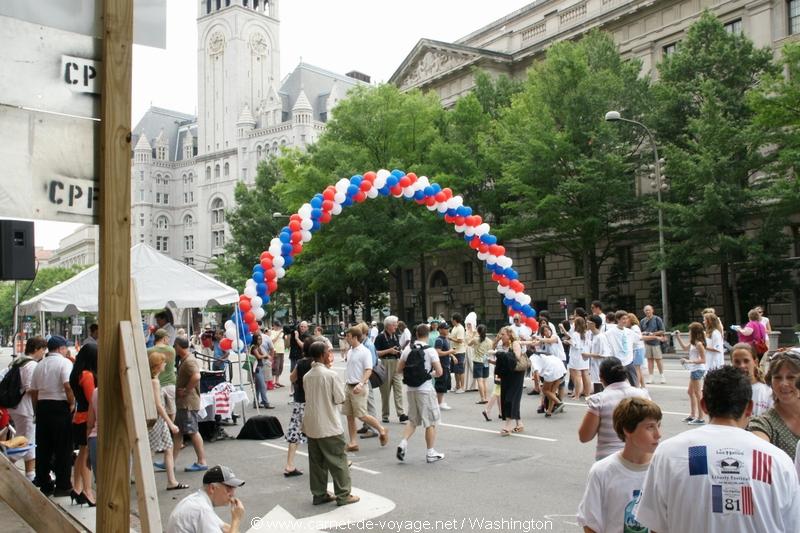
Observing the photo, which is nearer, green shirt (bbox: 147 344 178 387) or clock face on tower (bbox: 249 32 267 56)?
green shirt (bbox: 147 344 178 387)

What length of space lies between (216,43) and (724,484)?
396 feet

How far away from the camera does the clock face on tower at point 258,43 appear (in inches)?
4483

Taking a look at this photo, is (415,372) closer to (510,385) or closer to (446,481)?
(446,481)

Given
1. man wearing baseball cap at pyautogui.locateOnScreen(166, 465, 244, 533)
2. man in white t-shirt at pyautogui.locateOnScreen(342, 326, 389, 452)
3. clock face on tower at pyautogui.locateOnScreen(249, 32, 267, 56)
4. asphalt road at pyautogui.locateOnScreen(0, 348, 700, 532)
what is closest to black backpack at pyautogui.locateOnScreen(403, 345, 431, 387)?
man in white t-shirt at pyautogui.locateOnScreen(342, 326, 389, 452)

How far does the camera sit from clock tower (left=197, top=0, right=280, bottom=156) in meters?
112

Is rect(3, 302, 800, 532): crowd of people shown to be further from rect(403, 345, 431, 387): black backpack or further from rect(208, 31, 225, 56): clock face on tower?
rect(208, 31, 225, 56): clock face on tower

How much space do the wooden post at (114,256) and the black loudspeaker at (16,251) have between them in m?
1.67

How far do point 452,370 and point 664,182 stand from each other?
1941 cm

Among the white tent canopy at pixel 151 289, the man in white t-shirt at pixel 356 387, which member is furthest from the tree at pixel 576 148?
the man in white t-shirt at pixel 356 387

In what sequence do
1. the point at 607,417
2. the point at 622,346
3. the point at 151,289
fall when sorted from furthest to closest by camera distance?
1. the point at 151,289
2. the point at 622,346
3. the point at 607,417

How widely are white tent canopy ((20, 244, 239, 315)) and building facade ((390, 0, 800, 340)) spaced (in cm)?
2345

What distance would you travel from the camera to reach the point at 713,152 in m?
29.0

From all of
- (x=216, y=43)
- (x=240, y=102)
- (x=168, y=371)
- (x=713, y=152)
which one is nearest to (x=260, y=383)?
(x=168, y=371)

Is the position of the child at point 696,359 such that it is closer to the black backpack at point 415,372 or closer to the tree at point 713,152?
the black backpack at point 415,372
